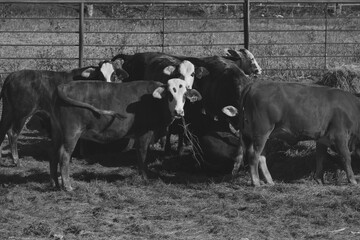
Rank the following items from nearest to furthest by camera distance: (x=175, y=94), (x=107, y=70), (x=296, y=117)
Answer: (x=296, y=117), (x=175, y=94), (x=107, y=70)

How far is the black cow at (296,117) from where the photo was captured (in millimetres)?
9273

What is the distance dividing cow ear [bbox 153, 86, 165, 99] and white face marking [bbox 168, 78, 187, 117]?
108 mm

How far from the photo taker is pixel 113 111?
9.48 m

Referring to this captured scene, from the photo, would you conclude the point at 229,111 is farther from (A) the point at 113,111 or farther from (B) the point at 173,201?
(B) the point at 173,201

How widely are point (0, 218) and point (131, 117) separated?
2.33 metres

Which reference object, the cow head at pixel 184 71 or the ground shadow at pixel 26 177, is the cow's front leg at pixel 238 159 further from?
the ground shadow at pixel 26 177

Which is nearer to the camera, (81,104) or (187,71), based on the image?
(81,104)

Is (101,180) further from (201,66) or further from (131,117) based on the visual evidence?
(201,66)

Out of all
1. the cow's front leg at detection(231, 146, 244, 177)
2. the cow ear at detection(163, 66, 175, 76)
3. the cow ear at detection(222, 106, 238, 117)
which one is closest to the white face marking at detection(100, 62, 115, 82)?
the cow ear at detection(163, 66, 175, 76)

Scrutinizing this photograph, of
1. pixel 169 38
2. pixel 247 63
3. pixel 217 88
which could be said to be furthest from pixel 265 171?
pixel 169 38

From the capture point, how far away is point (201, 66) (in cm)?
1236

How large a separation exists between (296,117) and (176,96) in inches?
56.8

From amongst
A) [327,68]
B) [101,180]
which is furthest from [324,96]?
[327,68]

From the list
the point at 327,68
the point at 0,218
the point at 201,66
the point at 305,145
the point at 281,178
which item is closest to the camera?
the point at 0,218
